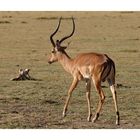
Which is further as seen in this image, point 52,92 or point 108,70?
point 52,92

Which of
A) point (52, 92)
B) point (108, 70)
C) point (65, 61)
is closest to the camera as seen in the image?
point (108, 70)

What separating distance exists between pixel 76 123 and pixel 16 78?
4082 mm

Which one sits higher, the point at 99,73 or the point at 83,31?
the point at 83,31

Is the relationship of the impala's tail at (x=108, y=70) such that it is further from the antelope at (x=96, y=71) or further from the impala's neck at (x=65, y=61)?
the impala's neck at (x=65, y=61)

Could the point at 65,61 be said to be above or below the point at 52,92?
above

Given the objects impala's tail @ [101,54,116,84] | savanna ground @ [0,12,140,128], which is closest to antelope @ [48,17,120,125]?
impala's tail @ [101,54,116,84]

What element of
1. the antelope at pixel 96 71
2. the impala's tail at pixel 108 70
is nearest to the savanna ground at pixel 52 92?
the antelope at pixel 96 71

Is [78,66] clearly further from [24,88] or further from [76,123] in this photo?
[24,88]

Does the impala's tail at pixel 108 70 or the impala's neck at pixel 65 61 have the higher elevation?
the impala's neck at pixel 65 61

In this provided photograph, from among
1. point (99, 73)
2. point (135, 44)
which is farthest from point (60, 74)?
point (135, 44)

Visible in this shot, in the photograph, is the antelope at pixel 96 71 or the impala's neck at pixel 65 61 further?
the impala's neck at pixel 65 61

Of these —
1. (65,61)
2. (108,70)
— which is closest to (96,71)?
(108,70)

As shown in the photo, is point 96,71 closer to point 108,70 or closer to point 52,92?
point 108,70

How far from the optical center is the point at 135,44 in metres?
18.3
